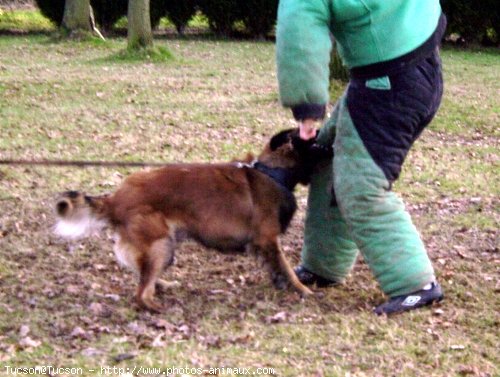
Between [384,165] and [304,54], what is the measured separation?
2.56ft

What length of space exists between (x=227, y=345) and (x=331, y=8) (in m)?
1.85

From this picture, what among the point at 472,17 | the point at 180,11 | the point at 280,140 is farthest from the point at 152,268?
the point at 180,11

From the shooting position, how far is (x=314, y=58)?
4.71m

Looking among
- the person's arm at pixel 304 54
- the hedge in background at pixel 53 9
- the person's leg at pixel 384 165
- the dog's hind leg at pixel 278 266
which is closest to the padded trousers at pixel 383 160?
the person's leg at pixel 384 165

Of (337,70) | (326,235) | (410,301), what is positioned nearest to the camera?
(410,301)

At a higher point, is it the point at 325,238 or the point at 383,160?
the point at 383,160

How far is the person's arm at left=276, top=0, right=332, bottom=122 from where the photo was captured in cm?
468

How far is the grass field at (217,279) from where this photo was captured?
4.43 metres

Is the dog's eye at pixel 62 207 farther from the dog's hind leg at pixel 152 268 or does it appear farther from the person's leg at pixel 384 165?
the person's leg at pixel 384 165

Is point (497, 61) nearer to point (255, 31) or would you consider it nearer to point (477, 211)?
point (255, 31)

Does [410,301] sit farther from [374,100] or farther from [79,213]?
[79,213]

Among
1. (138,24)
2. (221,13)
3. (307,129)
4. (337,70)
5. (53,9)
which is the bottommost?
(53,9)

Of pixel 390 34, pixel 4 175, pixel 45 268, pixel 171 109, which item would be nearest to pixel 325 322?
pixel 390 34

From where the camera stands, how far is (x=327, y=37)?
4.78 m
